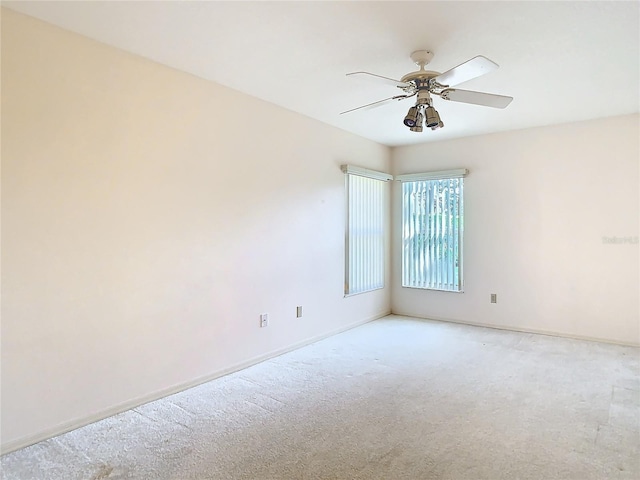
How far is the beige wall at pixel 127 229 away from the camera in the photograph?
86.7 inches

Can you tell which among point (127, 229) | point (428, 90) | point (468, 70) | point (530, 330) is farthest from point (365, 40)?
point (530, 330)

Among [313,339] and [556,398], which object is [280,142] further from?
[556,398]

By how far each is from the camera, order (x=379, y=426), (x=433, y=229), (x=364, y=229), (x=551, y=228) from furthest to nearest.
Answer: (x=433, y=229)
(x=364, y=229)
(x=551, y=228)
(x=379, y=426)

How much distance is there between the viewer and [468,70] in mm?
2303

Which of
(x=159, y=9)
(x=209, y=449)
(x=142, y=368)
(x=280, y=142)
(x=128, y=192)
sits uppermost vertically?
(x=159, y=9)

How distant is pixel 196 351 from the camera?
309 centimetres

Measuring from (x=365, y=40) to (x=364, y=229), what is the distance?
2.86 meters

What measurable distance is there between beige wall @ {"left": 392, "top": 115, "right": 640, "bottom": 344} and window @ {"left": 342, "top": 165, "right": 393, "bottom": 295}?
77 centimetres

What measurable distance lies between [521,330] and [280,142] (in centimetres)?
357

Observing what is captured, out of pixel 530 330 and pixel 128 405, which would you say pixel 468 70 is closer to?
pixel 128 405

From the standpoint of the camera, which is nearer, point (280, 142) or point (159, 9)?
point (159, 9)

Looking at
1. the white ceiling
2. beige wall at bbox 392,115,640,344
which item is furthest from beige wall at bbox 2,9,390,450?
beige wall at bbox 392,115,640,344

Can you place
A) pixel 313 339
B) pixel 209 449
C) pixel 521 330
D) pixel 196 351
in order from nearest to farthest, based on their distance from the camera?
pixel 209 449
pixel 196 351
pixel 313 339
pixel 521 330

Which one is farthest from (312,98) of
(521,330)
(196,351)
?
(521,330)
